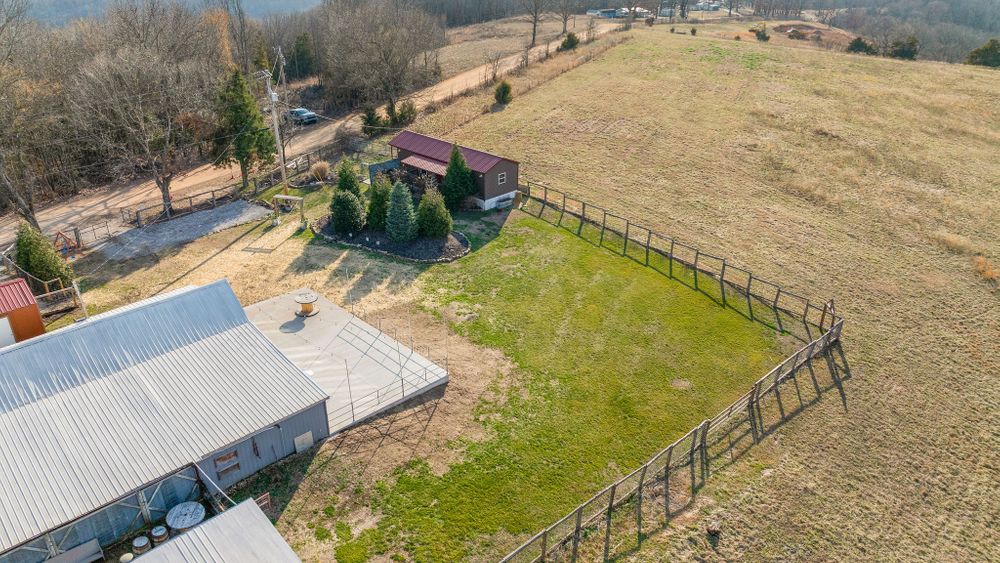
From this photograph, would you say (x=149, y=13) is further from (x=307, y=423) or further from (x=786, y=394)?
(x=786, y=394)

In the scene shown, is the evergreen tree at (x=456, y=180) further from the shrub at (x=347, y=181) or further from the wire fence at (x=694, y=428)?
the shrub at (x=347, y=181)

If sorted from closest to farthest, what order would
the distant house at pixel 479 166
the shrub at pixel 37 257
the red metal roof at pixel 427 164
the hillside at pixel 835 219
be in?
the hillside at pixel 835 219 → the shrub at pixel 37 257 → the distant house at pixel 479 166 → the red metal roof at pixel 427 164

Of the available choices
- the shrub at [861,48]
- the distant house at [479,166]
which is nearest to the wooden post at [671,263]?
the distant house at [479,166]

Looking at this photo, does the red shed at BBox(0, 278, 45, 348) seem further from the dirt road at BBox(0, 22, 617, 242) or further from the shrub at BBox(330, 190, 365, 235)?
the shrub at BBox(330, 190, 365, 235)

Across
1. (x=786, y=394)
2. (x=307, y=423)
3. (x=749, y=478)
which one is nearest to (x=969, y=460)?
(x=786, y=394)

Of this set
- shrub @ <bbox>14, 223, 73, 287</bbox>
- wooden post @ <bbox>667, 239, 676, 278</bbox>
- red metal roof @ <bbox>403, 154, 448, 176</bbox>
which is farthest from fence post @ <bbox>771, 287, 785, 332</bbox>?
shrub @ <bbox>14, 223, 73, 287</bbox>

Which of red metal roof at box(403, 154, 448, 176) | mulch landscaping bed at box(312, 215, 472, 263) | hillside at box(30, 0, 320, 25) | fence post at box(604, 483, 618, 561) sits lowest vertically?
fence post at box(604, 483, 618, 561)
